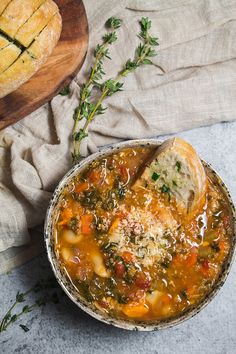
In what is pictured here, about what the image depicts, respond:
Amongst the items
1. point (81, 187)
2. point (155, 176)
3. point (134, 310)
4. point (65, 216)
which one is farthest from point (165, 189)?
point (134, 310)

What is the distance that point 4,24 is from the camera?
3.56 m

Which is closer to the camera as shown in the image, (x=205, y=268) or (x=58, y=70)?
(x=205, y=268)

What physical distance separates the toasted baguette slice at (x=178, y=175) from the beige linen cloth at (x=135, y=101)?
1.58ft

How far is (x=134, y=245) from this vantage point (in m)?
3.41

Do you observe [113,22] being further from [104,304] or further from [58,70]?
[104,304]

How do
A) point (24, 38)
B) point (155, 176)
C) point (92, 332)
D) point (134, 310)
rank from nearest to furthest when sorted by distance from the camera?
point (134, 310), point (155, 176), point (24, 38), point (92, 332)

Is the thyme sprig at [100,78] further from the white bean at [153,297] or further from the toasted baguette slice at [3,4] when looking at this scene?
the white bean at [153,297]

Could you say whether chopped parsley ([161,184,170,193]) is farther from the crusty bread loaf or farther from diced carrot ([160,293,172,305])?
the crusty bread loaf

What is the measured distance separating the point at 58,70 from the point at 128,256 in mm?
1192

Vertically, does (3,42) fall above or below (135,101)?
above

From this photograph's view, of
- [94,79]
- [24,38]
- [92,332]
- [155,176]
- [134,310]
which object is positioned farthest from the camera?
[94,79]

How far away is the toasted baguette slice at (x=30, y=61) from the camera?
359 centimetres

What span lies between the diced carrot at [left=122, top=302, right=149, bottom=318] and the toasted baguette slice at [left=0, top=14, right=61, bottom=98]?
1.38 meters

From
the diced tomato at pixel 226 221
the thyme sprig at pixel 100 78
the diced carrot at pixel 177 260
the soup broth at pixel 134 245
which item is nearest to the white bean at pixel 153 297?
the soup broth at pixel 134 245
